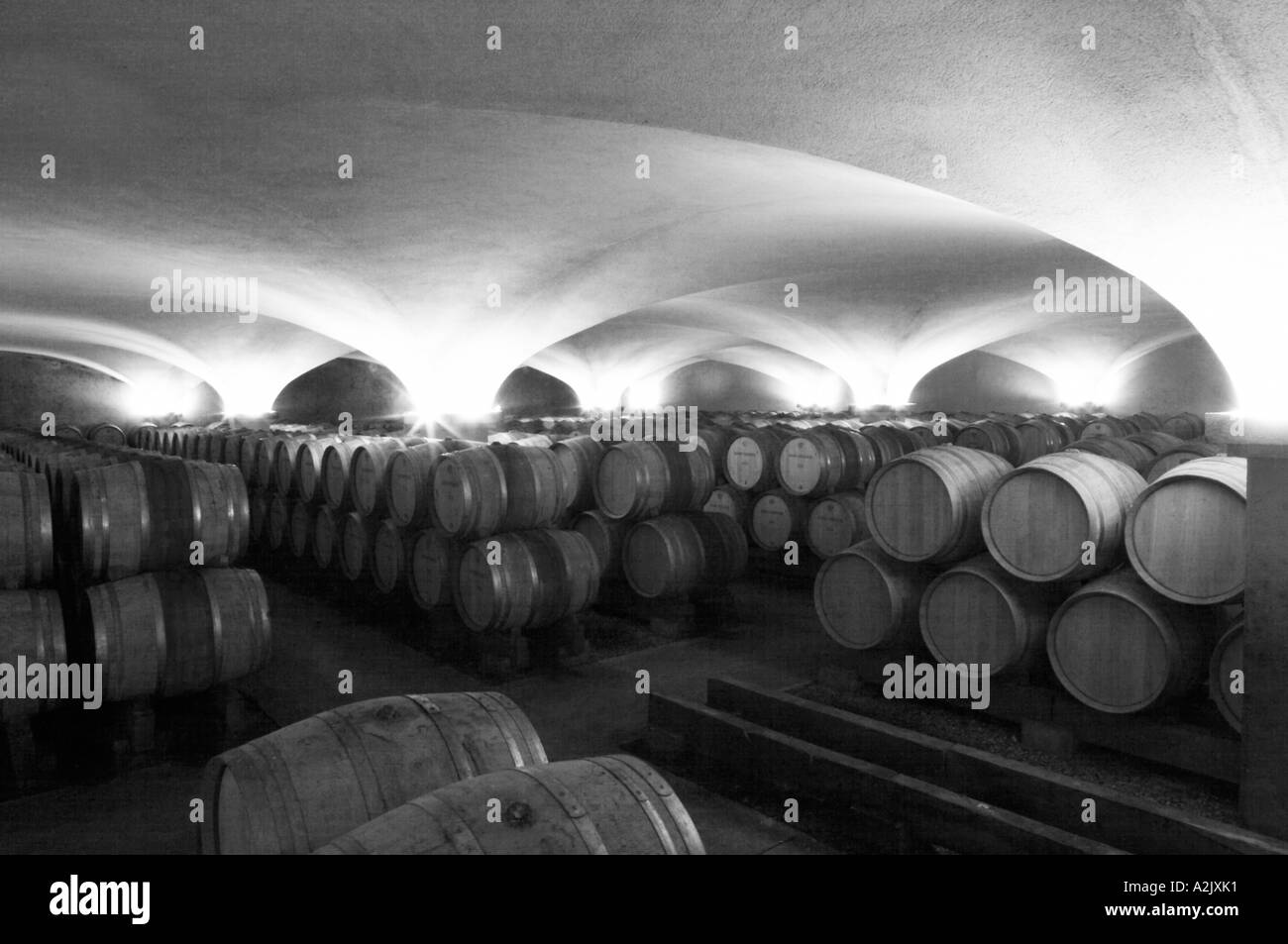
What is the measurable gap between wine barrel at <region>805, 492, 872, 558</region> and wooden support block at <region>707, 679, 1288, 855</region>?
3203 millimetres

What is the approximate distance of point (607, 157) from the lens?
254 inches

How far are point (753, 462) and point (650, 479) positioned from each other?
1.93 metres

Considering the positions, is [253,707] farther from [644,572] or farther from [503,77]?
[503,77]

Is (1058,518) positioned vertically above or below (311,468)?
below

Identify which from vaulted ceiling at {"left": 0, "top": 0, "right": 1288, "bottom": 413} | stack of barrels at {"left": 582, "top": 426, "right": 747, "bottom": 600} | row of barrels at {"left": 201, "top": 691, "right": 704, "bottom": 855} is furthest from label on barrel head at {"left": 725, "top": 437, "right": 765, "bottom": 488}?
row of barrels at {"left": 201, "top": 691, "right": 704, "bottom": 855}

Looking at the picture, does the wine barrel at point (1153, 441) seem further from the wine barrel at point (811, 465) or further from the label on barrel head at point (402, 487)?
the label on barrel head at point (402, 487)

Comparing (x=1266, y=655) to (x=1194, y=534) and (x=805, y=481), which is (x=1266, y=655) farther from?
(x=805, y=481)

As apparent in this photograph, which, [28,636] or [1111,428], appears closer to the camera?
[28,636]

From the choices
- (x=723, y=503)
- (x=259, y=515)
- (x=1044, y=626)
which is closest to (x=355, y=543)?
(x=259, y=515)

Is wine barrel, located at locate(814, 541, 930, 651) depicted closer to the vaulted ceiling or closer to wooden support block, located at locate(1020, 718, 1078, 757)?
wooden support block, located at locate(1020, 718, 1078, 757)

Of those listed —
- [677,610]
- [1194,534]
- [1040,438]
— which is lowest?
[677,610]

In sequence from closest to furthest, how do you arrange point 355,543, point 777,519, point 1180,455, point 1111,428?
point 1180,455
point 355,543
point 777,519
point 1111,428
